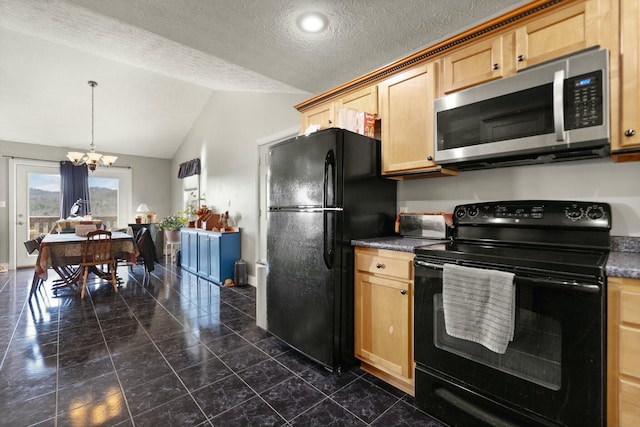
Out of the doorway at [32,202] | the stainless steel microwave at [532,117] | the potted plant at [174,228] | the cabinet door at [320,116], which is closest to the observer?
the stainless steel microwave at [532,117]

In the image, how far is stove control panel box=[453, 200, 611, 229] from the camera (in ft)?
4.81

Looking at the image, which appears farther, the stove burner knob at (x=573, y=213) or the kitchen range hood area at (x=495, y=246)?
the stove burner knob at (x=573, y=213)

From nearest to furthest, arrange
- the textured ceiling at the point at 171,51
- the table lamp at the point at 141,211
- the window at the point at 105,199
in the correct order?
the textured ceiling at the point at 171,51
the table lamp at the point at 141,211
the window at the point at 105,199

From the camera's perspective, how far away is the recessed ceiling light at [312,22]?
6.22 feet

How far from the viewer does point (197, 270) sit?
503cm

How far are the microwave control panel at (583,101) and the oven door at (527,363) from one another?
77 centimetres

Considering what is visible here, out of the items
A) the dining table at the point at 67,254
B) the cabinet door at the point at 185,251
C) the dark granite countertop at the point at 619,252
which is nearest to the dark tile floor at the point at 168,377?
the dining table at the point at 67,254

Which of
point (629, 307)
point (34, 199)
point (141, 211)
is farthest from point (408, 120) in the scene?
point (34, 199)

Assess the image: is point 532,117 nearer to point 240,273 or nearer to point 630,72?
point 630,72

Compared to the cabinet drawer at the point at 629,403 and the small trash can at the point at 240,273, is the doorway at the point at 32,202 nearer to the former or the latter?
the small trash can at the point at 240,273

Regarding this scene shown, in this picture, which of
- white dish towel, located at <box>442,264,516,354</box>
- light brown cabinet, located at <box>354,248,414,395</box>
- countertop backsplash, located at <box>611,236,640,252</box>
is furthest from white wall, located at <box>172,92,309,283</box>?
countertop backsplash, located at <box>611,236,640,252</box>

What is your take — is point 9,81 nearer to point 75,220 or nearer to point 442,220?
point 75,220

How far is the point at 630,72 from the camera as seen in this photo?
4.19 ft

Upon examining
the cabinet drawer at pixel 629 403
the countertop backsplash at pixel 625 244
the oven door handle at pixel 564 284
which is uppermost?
the countertop backsplash at pixel 625 244
